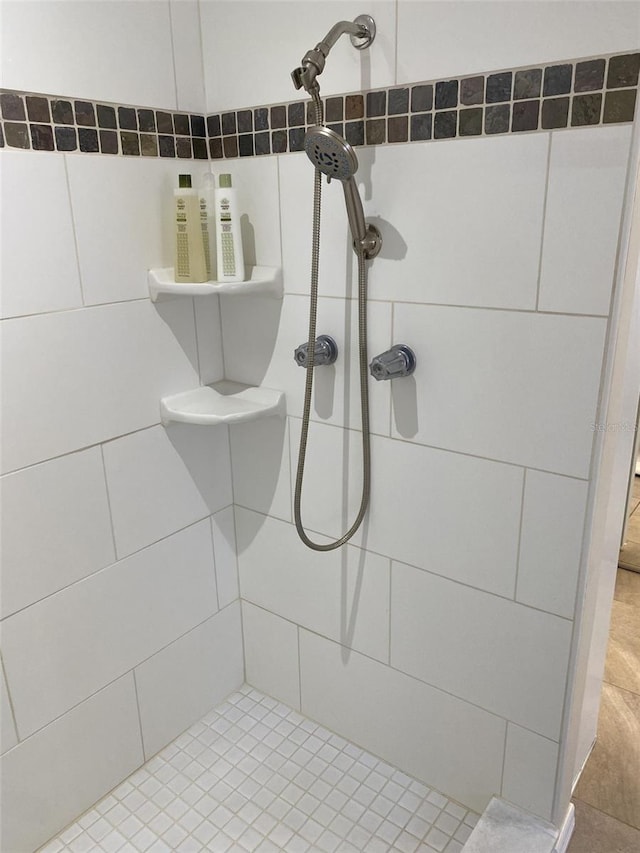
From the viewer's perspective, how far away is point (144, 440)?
144cm

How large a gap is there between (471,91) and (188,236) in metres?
0.61

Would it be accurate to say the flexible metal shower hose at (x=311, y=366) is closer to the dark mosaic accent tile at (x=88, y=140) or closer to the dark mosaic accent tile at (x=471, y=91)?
the dark mosaic accent tile at (x=471, y=91)

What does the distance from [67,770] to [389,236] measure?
1302 mm

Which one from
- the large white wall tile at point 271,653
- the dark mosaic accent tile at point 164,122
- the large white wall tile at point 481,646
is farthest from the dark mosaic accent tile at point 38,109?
the large white wall tile at point 271,653

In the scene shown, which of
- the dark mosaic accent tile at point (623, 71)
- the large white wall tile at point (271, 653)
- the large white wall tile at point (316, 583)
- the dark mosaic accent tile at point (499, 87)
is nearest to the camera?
the dark mosaic accent tile at point (623, 71)

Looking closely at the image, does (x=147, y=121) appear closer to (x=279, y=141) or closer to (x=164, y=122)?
(x=164, y=122)

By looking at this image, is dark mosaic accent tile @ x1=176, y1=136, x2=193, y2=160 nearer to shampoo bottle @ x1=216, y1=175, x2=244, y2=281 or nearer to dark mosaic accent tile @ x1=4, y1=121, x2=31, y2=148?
shampoo bottle @ x1=216, y1=175, x2=244, y2=281

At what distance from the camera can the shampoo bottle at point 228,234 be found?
135cm

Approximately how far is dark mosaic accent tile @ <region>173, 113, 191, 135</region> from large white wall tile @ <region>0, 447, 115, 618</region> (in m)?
0.69

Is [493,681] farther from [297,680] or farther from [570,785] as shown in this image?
[297,680]

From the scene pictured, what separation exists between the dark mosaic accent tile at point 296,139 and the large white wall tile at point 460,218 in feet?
0.50

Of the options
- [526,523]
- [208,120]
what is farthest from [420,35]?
[526,523]

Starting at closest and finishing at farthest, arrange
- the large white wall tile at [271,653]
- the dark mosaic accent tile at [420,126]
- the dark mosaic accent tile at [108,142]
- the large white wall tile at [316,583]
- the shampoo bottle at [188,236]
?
the dark mosaic accent tile at [420,126], the dark mosaic accent tile at [108,142], the shampoo bottle at [188,236], the large white wall tile at [316,583], the large white wall tile at [271,653]

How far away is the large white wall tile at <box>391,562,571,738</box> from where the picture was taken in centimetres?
125
